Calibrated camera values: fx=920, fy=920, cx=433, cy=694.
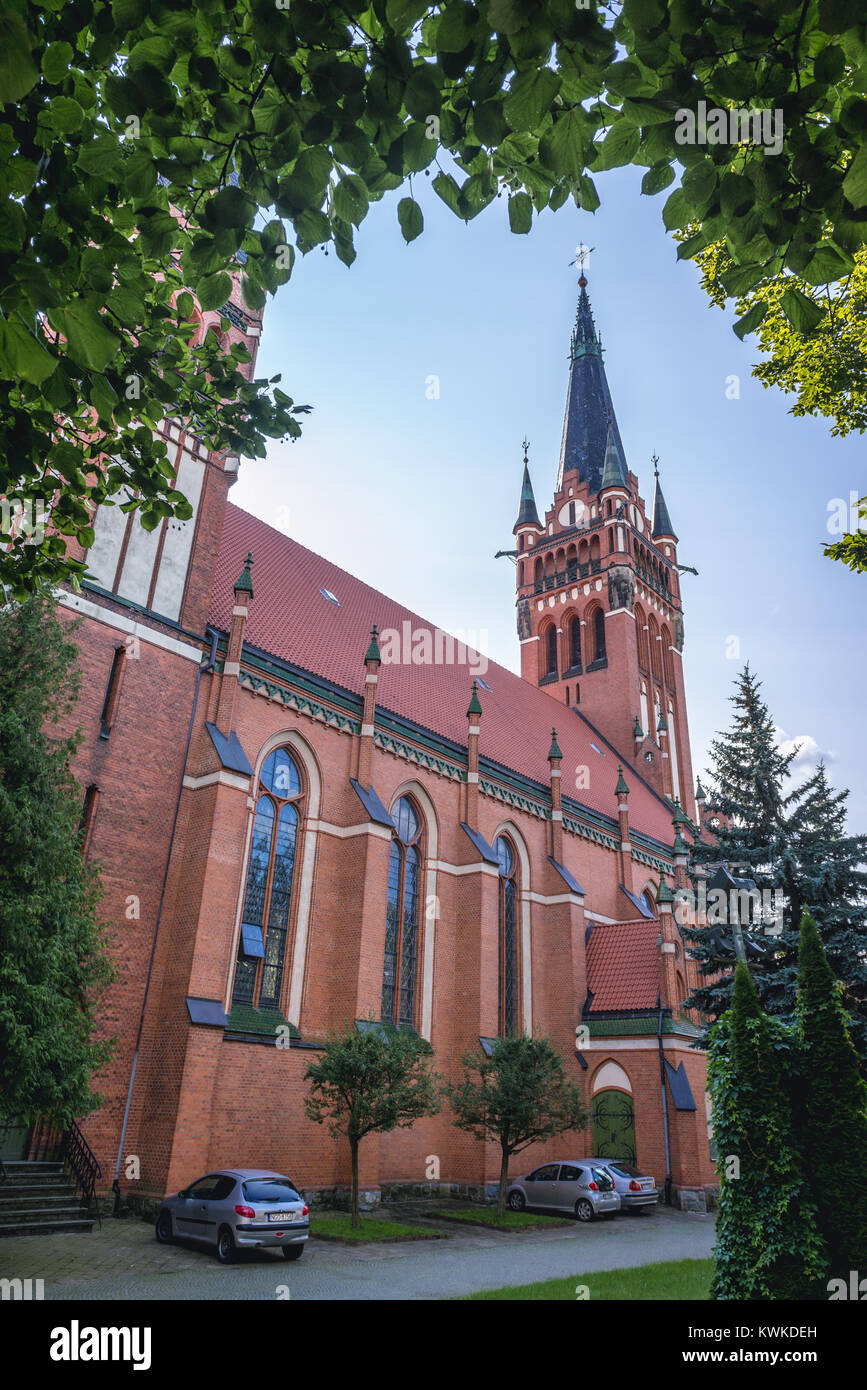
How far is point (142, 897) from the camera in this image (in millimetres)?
15633

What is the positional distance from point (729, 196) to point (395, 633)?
23808mm

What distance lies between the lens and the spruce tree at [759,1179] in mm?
8484

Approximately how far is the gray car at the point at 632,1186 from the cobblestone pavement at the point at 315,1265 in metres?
3.61

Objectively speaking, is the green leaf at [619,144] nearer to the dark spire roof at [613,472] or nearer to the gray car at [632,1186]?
the gray car at [632,1186]

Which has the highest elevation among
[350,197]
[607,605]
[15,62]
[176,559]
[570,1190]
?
[607,605]

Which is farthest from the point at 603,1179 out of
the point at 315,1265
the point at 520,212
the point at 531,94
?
the point at 531,94

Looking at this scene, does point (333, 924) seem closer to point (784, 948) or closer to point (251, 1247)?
Result: point (251, 1247)

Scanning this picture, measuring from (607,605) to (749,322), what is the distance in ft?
115

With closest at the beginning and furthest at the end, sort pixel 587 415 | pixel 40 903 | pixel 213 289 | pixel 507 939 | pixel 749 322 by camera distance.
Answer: pixel 213 289 < pixel 749 322 < pixel 40 903 < pixel 507 939 < pixel 587 415

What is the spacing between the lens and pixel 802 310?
3699 mm

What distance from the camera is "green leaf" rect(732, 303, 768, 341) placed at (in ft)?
13.1

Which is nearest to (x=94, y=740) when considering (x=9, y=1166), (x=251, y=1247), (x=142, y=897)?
(x=142, y=897)

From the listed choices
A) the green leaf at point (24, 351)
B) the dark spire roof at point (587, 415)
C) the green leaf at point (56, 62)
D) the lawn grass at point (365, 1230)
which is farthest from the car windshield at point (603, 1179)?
the dark spire roof at point (587, 415)

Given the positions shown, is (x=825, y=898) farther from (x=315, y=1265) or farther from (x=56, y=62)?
(x=56, y=62)
